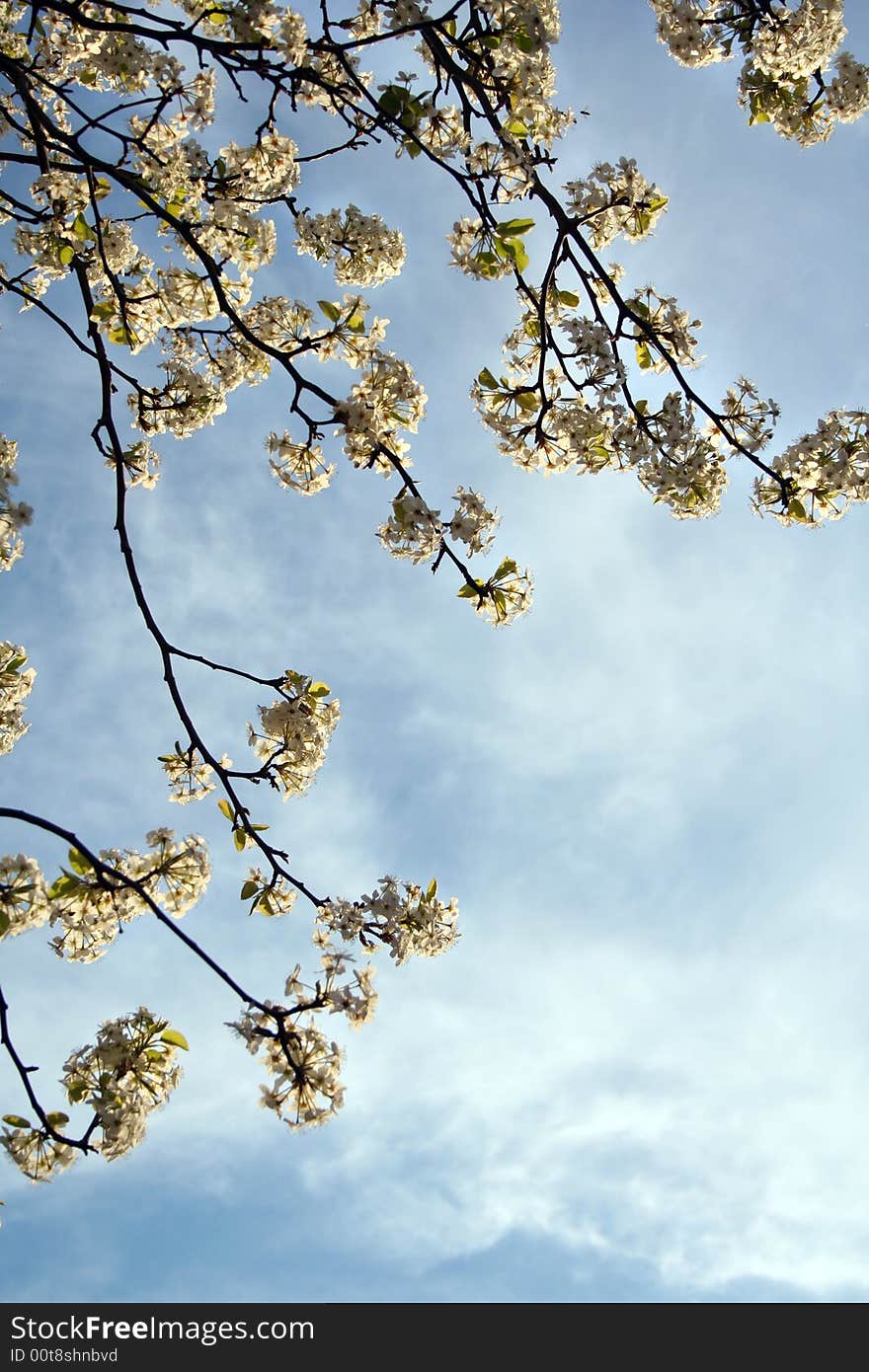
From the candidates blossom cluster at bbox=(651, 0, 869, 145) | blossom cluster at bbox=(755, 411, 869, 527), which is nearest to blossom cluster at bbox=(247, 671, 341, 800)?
blossom cluster at bbox=(755, 411, 869, 527)

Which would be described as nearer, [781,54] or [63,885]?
[63,885]

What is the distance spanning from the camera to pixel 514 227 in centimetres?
554

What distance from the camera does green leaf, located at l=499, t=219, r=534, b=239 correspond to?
550 centimetres

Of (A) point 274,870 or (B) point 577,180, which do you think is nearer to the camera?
(A) point 274,870

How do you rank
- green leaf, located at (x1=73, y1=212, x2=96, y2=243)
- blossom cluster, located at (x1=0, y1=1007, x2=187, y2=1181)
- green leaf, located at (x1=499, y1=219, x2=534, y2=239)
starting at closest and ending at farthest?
blossom cluster, located at (x1=0, y1=1007, x2=187, y2=1181) → green leaf, located at (x1=499, y1=219, x2=534, y2=239) → green leaf, located at (x1=73, y1=212, x2=96, y2=243)

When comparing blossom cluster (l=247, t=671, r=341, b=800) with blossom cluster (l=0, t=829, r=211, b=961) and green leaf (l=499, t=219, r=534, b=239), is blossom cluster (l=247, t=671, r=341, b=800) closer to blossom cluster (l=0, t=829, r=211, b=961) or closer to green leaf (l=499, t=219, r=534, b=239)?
blossom cluster (l=0, t=829, r=211, b=961)

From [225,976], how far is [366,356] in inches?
Answer: 145

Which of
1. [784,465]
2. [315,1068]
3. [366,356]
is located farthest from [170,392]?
[315,1068]

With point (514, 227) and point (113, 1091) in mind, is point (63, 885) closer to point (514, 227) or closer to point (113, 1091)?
point (113, 1091)

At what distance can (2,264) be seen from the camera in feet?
22.1

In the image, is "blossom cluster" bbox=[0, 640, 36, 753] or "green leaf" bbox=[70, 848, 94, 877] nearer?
"green leaf" bbox=[70, 848, 94, 877]

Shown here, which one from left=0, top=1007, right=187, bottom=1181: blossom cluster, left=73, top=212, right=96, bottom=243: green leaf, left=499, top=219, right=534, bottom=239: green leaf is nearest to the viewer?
left=0, top=1007, right=187, bottom=1181: blossom cluster

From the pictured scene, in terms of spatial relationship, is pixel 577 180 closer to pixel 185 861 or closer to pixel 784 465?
pixel 784 465

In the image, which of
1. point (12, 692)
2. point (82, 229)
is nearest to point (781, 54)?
point (82, 229)
